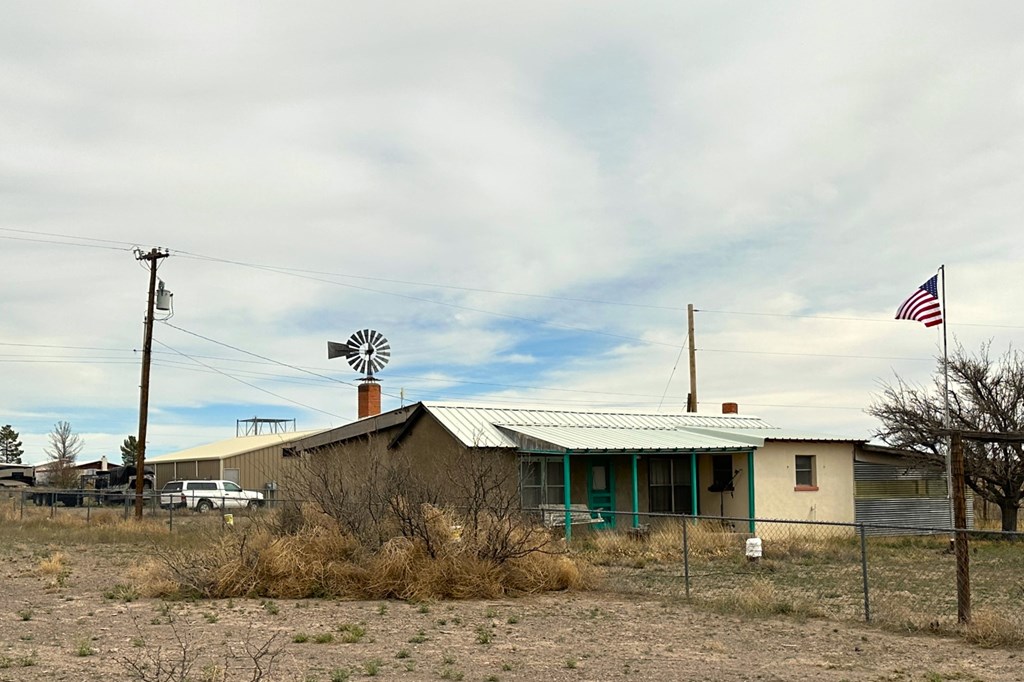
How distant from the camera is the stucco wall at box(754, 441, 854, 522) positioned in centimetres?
2641

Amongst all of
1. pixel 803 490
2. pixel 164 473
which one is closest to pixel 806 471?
pixel 803 490

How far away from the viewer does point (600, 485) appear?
Answer: 26031 mm

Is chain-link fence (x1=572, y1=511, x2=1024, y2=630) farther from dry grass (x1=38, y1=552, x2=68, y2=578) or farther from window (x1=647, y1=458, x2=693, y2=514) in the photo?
dry grass (x1=38, y1=552, x2=68, y2=578)

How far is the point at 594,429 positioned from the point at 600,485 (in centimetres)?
165

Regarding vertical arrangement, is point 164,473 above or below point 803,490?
above

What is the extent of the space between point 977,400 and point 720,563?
10552mm

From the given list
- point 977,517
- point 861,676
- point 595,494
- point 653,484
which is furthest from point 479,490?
point 977,517

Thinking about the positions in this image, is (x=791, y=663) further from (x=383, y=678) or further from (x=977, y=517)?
(x=977, y=517)

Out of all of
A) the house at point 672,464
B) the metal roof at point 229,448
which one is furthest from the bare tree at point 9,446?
the house at point 672,464

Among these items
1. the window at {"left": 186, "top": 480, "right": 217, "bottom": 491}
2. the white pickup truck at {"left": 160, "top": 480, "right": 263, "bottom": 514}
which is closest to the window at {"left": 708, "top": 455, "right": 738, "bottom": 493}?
the white pickup truck at {"left": 160, "top": 480, "right": 263, "bottom": 514}

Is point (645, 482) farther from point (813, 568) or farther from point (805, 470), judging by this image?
point (813, 568)

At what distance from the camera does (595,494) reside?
1015 inches

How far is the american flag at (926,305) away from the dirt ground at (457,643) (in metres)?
11.8

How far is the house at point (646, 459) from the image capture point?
80.5ft
